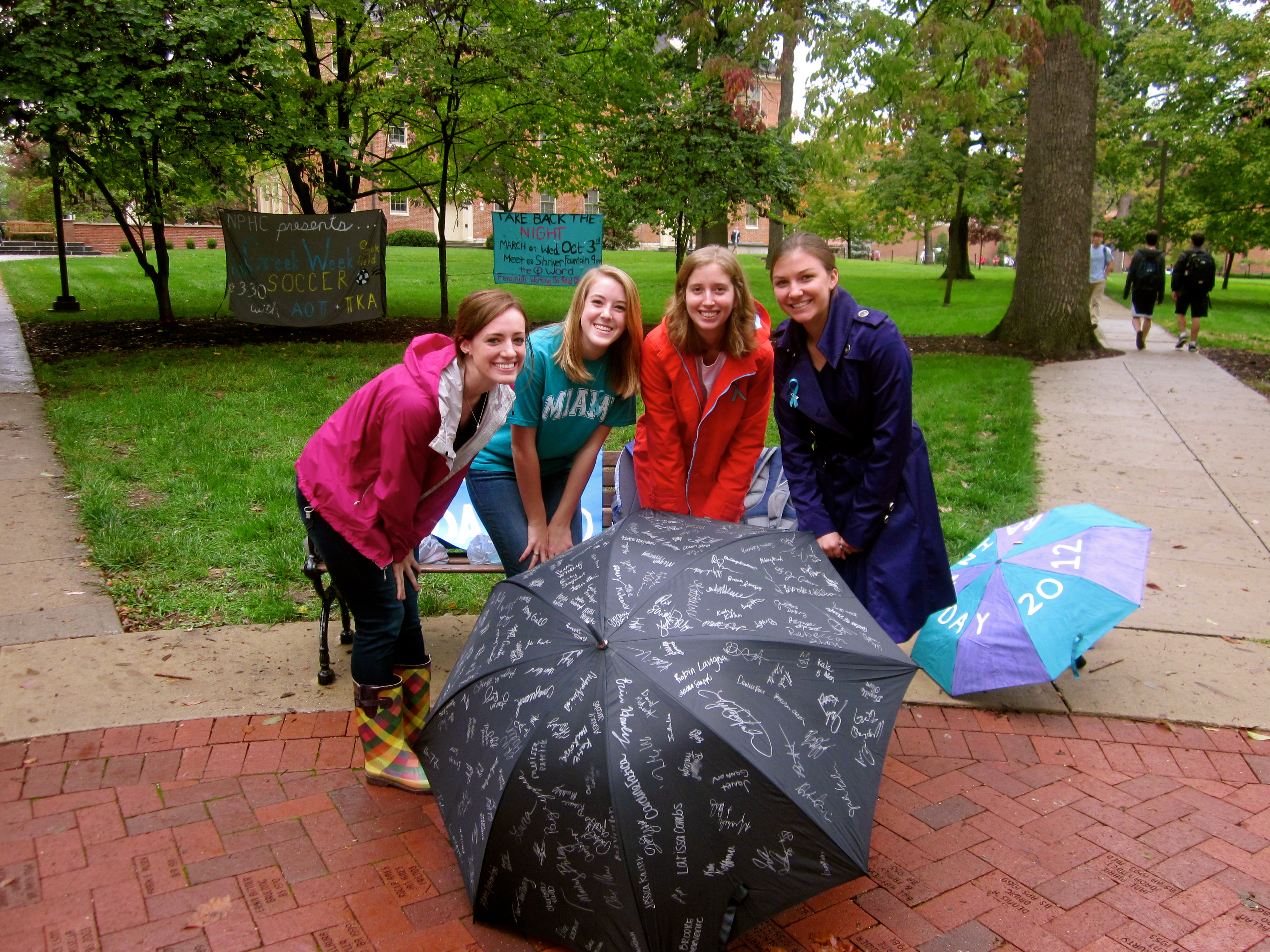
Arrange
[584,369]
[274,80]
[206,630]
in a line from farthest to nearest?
[274,80], [206,630], [584,369]

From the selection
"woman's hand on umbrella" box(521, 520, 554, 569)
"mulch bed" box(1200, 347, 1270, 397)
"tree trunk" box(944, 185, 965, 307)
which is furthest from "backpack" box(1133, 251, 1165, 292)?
"woman's hand on umbrella" box(521, 520, 554, 569)

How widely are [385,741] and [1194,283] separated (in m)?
14.6

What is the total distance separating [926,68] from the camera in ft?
29.6

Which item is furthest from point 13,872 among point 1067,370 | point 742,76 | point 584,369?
point 1067,370

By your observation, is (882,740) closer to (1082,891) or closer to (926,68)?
(1082,891)

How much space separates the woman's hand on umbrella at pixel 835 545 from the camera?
10.8 ft

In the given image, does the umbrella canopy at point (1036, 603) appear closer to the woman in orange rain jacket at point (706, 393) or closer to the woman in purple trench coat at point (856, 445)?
the woman in purple trench coat at point (856, 445)

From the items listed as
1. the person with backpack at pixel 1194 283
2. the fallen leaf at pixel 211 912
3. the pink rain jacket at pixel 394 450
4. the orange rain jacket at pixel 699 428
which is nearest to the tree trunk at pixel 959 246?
the person with backpack at pixel 1194 283

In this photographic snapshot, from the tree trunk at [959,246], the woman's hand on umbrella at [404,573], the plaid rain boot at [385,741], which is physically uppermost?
the tree trunk at [959,246]

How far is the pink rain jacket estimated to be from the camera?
9.07 feet

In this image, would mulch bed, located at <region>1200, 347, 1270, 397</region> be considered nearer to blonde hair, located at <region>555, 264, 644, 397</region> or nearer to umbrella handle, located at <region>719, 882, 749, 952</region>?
blonde hair, located at <region>555, 264, 644, 397</region>

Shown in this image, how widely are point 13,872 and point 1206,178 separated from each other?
27.0m

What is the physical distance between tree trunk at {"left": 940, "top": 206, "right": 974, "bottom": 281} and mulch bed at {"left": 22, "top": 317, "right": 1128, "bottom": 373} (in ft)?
28.1

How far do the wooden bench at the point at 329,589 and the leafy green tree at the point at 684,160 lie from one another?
12.0 m
